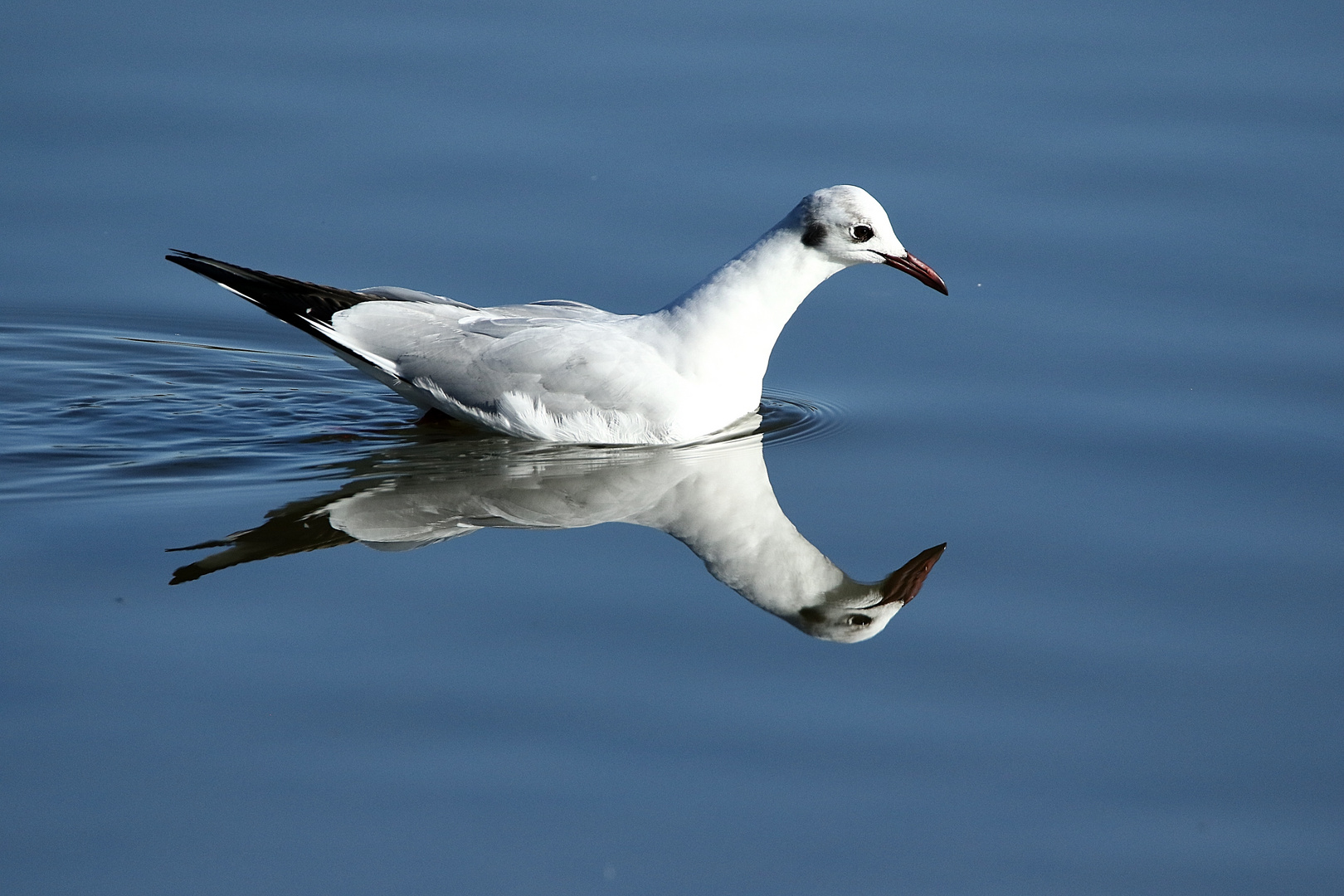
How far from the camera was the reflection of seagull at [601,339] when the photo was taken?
24.6 feet

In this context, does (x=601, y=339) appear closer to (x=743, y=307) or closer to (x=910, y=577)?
(x=743, y=307)

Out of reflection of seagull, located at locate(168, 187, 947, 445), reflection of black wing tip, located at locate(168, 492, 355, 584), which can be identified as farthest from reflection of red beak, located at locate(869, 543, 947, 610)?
reflection of black wing tip, located at locate(168, 492, 355, 584)

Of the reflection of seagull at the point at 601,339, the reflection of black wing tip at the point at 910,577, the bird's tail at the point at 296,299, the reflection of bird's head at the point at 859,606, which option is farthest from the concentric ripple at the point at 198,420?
the reflection of bird's head at the point at 859,606

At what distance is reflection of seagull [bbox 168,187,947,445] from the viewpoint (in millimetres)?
7500

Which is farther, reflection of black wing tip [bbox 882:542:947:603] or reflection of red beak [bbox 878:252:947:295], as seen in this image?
reflection of red beak [bbox 878:252:947:295]

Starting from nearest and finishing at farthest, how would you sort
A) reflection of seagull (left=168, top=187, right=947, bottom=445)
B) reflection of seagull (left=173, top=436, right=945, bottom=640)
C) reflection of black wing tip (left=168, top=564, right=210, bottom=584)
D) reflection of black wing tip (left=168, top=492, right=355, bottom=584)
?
1. reflection of black wing tip (left=168, top=564, right=210, bottom=584)
2. reflection of black wing tip (left=168, top=492, right=355, bottom=584)
3. reflection of seagull (left=173, top=436, right=945, bottom=640)
4. reflection of seagull (left=168, top=187, right=947, bottom=445)

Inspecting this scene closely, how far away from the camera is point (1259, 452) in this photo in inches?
295

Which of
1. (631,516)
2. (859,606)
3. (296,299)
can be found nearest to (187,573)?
(631,516)

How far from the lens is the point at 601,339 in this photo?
7543mm

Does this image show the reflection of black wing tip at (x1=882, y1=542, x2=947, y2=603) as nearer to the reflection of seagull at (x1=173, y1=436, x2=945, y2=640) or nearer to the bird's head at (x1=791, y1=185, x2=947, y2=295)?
the reflection of seagull at (x1=173, y1=436, x2=945, y2=640)

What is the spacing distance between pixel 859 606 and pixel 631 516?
1122 mm

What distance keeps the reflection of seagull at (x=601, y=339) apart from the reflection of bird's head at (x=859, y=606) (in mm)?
1567

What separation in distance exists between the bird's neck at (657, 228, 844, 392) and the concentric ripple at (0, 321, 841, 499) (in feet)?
1.32

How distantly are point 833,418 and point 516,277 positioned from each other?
6.93ft
